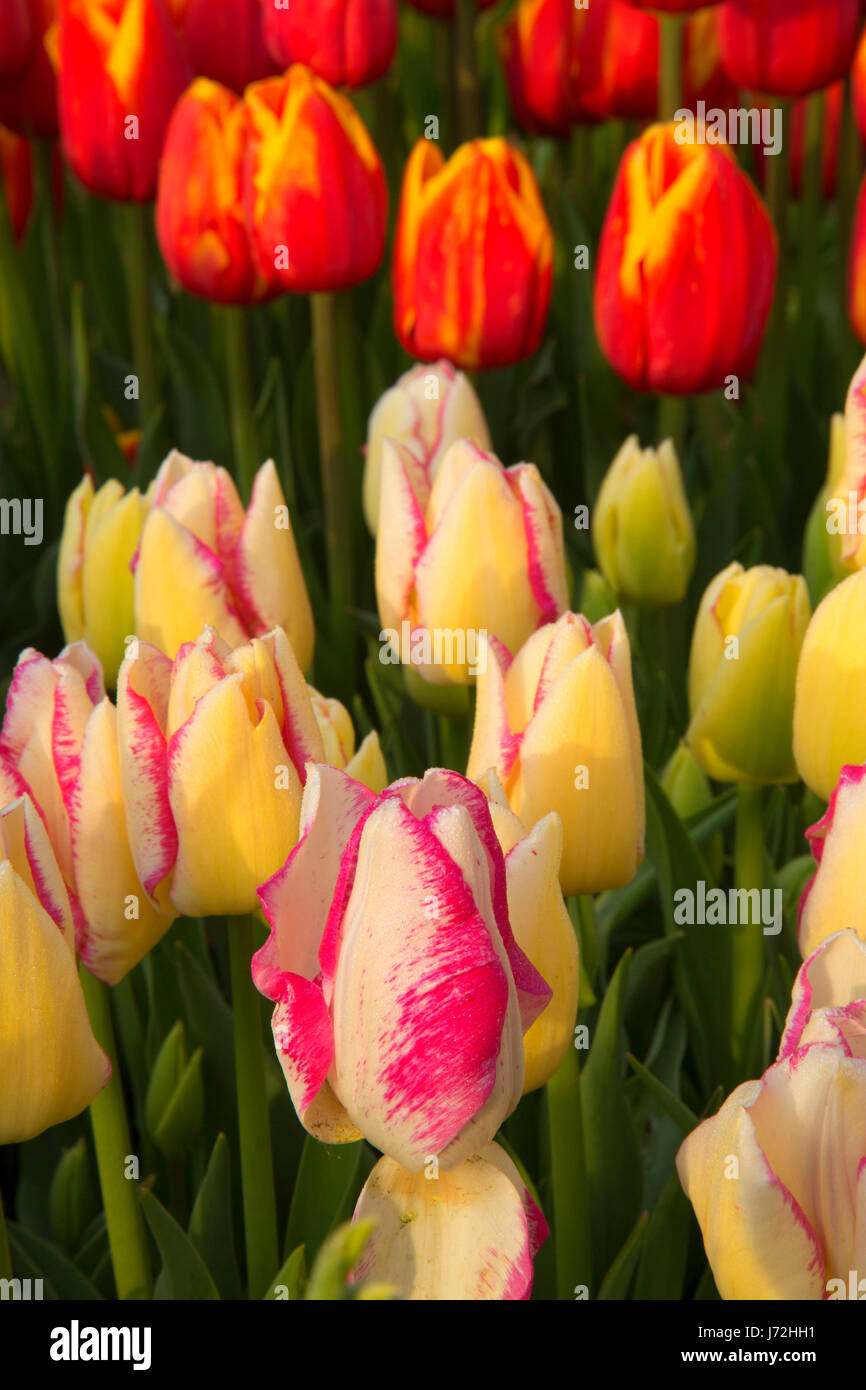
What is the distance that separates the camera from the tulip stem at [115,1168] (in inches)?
33.3

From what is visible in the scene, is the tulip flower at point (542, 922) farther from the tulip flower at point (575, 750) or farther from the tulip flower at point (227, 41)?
the tulip flower at point (227, 41)

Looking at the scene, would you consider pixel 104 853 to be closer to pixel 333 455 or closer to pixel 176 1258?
pixel 176 1258

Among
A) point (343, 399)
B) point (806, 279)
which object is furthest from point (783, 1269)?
point (806, 279)

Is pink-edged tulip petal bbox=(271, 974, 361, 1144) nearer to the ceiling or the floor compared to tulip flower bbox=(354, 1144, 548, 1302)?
nearer to the ceiling

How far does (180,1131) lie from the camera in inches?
41.7

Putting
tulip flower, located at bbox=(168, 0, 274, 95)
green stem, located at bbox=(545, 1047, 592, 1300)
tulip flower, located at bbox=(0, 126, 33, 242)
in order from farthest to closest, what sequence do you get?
tulip flower, located at bbox=(0, 126, 33, 242) < tulip flower, located at bbox=(168, 0, 274, 95) < green stem, located at bbox=(545, 1047, 592, 1300)

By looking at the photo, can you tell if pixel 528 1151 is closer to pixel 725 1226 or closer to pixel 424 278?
pixel 725 1226

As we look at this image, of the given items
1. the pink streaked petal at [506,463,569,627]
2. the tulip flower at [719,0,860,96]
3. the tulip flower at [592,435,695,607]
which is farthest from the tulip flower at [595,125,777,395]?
the pink streaked petal at [506,463,569,627]

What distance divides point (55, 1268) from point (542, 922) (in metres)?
0.53

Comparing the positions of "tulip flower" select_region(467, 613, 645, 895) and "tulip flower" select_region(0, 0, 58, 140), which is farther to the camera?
"tulip flower" select_region(0, 0, 58, 140)

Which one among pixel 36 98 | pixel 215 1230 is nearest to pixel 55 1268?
pixel 215 1230

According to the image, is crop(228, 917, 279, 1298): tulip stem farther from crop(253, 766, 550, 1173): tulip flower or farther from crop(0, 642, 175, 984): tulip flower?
crop(253, 766, 550, 1173): tulip flower

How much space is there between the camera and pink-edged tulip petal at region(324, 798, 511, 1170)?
0.55 meters
